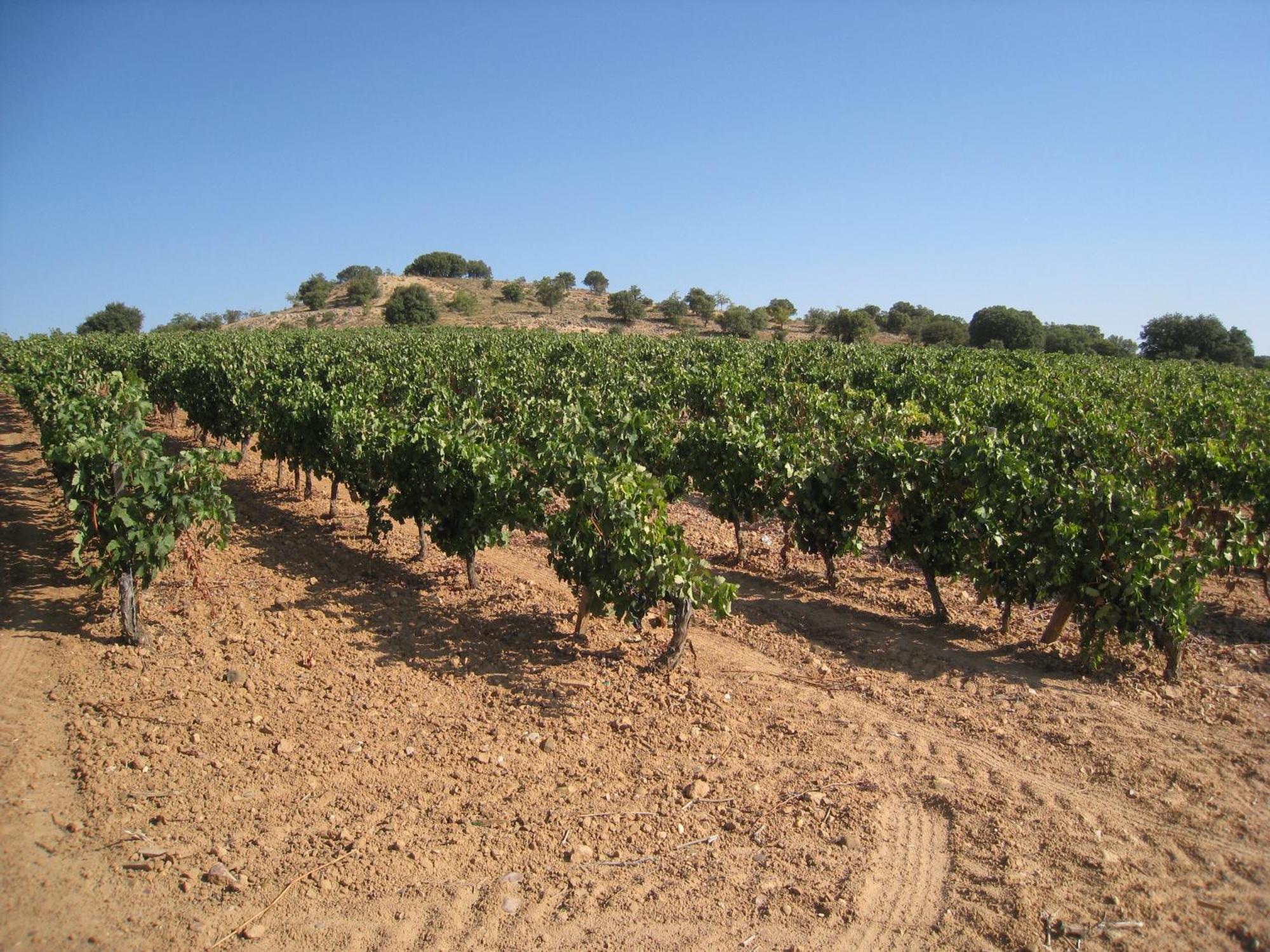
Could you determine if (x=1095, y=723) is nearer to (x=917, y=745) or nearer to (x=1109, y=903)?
(x=917, y=745)

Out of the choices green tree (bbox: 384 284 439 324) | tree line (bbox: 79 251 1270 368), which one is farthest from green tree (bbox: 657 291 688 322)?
green tree (bbox: 384 284 439 324)

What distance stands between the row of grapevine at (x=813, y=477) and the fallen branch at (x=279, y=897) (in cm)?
293

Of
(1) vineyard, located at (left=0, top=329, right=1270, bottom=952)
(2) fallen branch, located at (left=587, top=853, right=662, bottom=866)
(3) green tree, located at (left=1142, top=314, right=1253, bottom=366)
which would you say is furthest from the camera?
(3) green tree, located at (left=1142, top=314, right=1253, bottom=366)

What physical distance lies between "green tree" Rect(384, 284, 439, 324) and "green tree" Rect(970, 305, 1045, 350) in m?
50.0

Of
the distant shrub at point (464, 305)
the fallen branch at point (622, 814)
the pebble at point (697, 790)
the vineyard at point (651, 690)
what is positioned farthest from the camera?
the distant shrub at point (464, 305)

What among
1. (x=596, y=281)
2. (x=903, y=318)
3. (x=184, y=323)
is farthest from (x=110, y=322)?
(x=903, y=318)

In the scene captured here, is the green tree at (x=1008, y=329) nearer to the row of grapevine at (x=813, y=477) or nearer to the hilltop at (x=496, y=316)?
the hilltop at (x=496, y=316)

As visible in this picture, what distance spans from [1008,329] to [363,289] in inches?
2518

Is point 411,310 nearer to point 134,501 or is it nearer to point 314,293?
point 314,293

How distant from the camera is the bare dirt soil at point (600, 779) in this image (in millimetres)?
4129

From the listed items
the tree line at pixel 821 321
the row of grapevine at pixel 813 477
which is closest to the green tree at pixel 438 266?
the tree line at pixel 821 321

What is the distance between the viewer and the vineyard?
14.0ft

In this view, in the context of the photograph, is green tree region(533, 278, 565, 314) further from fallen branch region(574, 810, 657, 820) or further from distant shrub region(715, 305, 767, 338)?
fallen branch region(574, 810, 657, 820)

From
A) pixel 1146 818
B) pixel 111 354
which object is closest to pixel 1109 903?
pixel 1146 818
